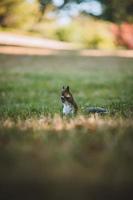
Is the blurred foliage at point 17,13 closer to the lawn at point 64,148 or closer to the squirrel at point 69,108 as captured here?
the lawn at point 64,148

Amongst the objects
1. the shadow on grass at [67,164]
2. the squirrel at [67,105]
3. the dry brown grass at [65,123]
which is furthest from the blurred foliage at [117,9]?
the shadow on grass at [67,164]

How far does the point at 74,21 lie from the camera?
16.3 metres

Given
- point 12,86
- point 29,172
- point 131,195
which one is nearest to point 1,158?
point 29,172

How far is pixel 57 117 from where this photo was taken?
6422 millimetres

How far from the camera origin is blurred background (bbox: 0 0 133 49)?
1408 centimetres

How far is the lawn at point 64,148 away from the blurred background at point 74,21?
14.2 ft

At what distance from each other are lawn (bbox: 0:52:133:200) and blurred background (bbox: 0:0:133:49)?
14.2ft

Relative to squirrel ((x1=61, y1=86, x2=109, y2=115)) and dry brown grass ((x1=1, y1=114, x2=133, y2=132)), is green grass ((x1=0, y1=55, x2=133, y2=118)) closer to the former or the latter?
squirrel ((x1=61, y1=86, x2=109, y2=115))

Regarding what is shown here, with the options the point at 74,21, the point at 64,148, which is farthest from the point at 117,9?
the point at 64,148

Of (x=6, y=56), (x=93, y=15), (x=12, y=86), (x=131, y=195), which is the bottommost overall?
(x=131, y=195)

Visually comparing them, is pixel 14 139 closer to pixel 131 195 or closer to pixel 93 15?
pixel 131 195

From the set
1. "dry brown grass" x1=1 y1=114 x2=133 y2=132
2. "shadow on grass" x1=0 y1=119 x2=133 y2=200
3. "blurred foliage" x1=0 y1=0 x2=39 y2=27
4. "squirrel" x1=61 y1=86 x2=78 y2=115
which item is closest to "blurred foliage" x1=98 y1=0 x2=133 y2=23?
"blurred foliage" x1=0 y1=0 x2=39 y2=27

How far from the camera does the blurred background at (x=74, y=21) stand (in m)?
14.1

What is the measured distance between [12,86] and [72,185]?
7.46 meters
